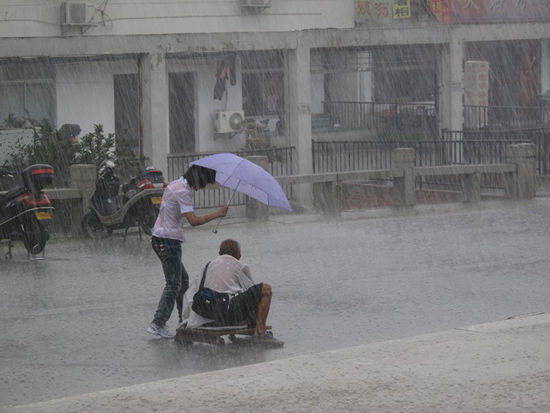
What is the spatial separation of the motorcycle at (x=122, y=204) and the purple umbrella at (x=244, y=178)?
649cm

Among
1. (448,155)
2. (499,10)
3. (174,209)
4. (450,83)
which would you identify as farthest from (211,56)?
(174,209)

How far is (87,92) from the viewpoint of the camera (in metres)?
25.7

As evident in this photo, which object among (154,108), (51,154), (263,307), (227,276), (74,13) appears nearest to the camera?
(263,307)

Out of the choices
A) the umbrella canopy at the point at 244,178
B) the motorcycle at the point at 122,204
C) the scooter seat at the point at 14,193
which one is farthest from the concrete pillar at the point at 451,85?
the umbrella canopy at the point at 244,178

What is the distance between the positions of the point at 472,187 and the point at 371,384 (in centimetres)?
1379

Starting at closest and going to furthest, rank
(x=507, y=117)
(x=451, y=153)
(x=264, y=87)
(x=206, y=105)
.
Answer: (x=451, y=153) < (x=206, y=105) < (x=264, y=87) < (x=507, y=117)

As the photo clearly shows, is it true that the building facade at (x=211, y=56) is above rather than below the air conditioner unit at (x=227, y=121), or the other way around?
above

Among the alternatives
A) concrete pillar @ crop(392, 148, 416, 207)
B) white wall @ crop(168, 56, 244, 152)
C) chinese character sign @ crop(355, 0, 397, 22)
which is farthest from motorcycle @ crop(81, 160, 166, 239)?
chinese character sign @ crop(355, 0, 397, 22)

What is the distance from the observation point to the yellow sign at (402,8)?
2850cm

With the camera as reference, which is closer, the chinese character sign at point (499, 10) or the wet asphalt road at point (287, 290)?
the wet asphalt road at point (287, 290)

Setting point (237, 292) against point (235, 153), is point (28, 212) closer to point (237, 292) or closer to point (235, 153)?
point (237, 292)

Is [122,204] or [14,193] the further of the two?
[122,204]

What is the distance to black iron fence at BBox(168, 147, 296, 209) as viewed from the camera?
70.3 ft

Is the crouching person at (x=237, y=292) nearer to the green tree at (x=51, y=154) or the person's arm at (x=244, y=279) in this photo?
the person's arm at (x=244, y=279)
